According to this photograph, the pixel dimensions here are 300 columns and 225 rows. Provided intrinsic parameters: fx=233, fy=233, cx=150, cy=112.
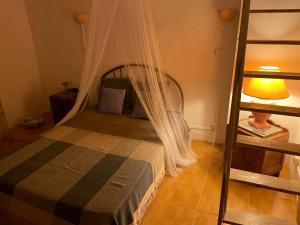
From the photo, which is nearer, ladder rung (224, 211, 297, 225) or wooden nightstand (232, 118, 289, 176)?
ladder rung (224, 211, 297, 225)

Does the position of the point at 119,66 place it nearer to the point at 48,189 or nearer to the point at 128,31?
the point at 128,31

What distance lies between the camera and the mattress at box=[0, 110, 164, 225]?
182 centimetres

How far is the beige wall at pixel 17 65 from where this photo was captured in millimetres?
3758

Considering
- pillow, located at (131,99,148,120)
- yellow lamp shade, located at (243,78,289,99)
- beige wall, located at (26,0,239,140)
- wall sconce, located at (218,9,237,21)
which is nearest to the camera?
yellow lamp shade, located at (243,78,289,99)

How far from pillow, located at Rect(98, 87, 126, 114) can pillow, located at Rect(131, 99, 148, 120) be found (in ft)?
0.79

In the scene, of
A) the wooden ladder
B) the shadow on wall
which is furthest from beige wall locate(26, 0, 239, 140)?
the wooden ladder

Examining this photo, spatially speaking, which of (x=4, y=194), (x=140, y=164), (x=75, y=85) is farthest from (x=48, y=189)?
(x=75, y=85)

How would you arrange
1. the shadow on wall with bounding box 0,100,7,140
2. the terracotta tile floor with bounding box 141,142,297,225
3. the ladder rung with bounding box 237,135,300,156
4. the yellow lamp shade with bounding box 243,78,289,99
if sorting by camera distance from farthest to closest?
the shadow on wall with bounding box 0,100,7,140 < the yellow lamp shade with bounding box 243,78,289,99 < the terracotta tile floor with bounding box 141,142,297,225 < the ladder rung with bounding box 237,135,300,156

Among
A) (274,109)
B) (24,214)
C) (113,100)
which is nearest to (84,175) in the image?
→ (24,214)

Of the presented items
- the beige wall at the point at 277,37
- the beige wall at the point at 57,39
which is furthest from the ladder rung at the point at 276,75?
the beige wall at the point at 57,39

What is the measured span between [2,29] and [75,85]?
1383 millimetres

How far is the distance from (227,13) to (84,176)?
236 cm

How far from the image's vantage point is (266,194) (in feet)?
8.28

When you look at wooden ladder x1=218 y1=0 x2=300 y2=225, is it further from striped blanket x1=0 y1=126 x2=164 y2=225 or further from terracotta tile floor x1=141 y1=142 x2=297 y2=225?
striped blanket x1=0 y1=126 x2=164 y2=225
